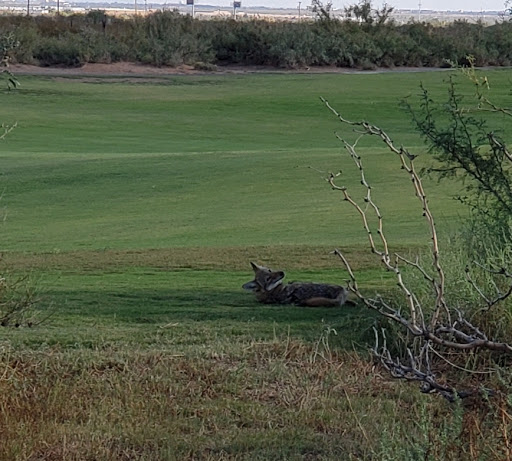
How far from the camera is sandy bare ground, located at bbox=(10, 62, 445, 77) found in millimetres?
48094

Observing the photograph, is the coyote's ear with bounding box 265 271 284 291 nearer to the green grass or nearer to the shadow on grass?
the shadow on grass

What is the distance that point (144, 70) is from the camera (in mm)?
50906

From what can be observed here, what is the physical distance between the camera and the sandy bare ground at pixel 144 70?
48.1 meters

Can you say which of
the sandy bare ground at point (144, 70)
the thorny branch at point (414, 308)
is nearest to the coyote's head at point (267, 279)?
the thorny branch at point (414, 308)

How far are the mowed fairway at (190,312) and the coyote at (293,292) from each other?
160 mm

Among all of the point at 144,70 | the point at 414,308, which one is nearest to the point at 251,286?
the point at 414,308

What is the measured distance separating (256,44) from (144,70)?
6156mm

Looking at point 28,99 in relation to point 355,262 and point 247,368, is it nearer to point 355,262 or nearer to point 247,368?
point 355,262

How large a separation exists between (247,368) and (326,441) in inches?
55.2

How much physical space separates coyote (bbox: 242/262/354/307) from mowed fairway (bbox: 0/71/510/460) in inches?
6.3

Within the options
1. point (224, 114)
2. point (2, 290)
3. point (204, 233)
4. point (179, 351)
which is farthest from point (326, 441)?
point (224, 114)

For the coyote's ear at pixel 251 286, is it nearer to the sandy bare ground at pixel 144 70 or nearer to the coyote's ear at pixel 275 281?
the coyote's ear at pixel 275 281

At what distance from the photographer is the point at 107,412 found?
6.95 m

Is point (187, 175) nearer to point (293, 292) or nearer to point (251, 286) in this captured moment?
point (251, 286)
